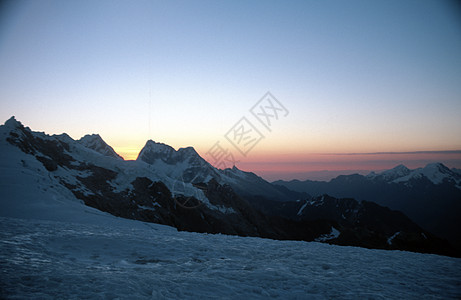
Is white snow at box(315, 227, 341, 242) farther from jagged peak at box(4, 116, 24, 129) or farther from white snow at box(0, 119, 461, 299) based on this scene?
white snow at box(0, 119, 461, 299)

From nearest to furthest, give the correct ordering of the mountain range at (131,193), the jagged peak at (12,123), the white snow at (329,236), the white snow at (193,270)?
1. the white snow at (193,270)
2. the mountain range at (131,193)
3. the jagged peak at (12,123)
4. the white snow at (329,236)

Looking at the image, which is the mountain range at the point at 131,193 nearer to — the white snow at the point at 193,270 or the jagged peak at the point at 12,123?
the jagged peak at the point at 12,123

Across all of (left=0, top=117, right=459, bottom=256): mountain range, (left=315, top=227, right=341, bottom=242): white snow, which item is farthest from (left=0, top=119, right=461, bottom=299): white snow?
(left=315, top=227, right=341, bottom=242): white snow

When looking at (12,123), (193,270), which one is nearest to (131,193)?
(12,123)

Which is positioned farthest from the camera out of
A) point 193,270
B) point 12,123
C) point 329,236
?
point 329,236

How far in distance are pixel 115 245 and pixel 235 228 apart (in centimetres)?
13178

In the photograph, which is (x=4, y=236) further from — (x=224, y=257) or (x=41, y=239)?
(x=224, y=257)

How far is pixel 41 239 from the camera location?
1119 centimetres

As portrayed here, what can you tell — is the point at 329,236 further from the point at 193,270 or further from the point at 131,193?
the point at 193,270

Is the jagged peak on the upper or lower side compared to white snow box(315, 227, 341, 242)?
upper

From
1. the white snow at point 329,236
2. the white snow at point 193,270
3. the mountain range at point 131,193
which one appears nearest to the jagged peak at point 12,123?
the mountain range at point 131,193

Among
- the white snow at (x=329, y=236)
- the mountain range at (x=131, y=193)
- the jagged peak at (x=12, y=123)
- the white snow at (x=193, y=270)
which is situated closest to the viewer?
the white snow at (x=193, y=270)

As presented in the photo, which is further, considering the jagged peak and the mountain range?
the jagged peak

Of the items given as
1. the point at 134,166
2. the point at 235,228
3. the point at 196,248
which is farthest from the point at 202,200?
the point at 196,248
